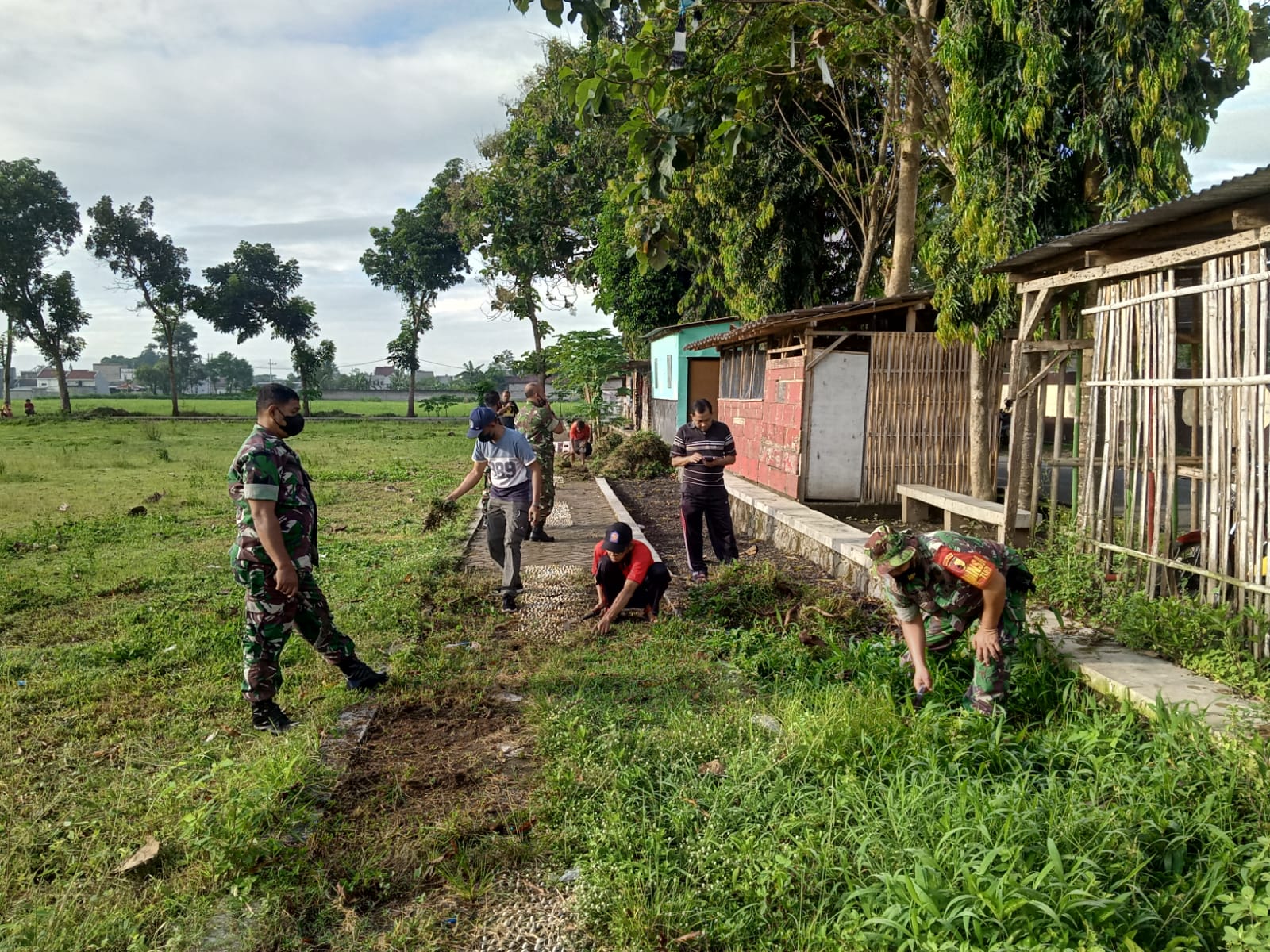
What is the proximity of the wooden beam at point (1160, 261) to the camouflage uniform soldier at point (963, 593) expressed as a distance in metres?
2.05

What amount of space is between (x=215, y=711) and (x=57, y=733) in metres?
0.71

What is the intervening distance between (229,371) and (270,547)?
107774 mm

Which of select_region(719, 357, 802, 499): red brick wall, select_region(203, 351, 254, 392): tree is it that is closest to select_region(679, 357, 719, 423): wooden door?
select_region(719, 357, 802, 499): red brick wall

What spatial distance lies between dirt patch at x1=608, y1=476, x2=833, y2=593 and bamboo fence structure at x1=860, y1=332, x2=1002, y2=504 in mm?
1936

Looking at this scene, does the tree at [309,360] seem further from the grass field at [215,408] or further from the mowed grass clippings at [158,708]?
the mowed grass clippings at [158,708]

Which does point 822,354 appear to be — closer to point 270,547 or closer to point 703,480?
point 703,480

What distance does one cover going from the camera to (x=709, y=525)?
7516 millimetres

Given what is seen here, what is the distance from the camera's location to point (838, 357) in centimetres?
1020

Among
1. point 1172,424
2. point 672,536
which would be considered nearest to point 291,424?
point 1172,424

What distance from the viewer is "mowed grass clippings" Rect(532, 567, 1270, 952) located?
2451mm

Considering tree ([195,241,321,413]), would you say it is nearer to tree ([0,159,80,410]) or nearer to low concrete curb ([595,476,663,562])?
tree ([0,159,80,410])

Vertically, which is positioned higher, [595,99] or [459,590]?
[595,99]

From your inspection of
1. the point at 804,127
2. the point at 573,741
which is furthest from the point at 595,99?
the point at 804,127

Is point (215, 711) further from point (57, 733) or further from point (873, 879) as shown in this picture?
point (873, 879)
